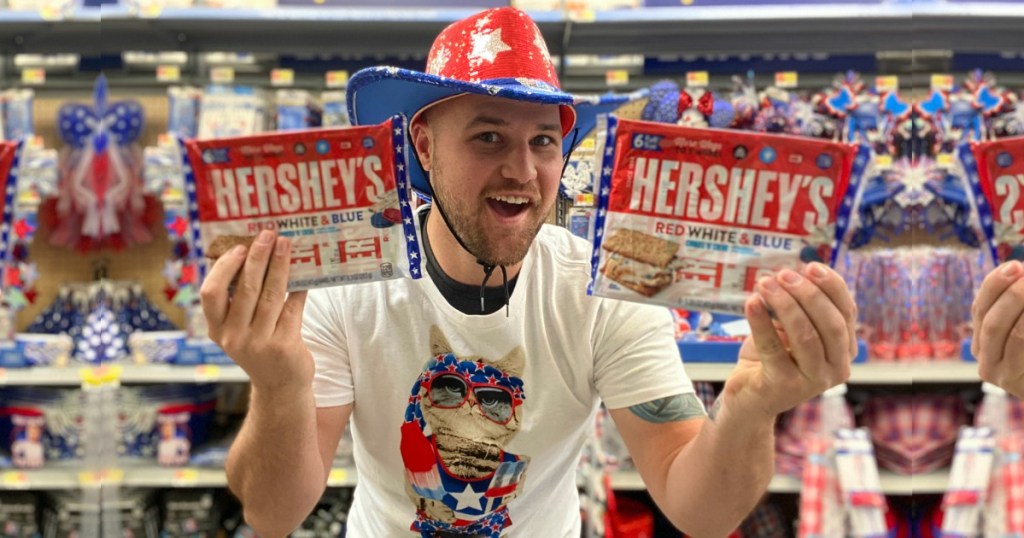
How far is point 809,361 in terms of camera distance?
1086mm

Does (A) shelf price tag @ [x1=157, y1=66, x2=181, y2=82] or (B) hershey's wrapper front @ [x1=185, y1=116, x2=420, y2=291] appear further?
(A) shelf price tag @ [x1=157, y1=66, x2=181, y2=82]

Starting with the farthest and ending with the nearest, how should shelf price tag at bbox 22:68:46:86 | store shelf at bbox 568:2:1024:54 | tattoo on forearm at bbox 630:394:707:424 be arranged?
shelf price tag at bbox 22:68:46:86, store shelf at bbox 568:2:1024:54, tattoo on forearm at bbox 630:394:707:424

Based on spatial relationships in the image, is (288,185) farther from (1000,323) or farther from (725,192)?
(1000,323)

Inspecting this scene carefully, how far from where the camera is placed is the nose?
1.40 meters

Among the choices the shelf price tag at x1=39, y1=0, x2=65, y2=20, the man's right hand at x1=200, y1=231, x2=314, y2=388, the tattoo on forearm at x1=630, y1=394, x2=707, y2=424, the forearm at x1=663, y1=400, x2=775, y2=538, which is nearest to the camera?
the man's right hand at x1=200, y1=231, x2=314, y2=388

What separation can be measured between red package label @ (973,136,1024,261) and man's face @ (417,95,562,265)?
0.66 metres

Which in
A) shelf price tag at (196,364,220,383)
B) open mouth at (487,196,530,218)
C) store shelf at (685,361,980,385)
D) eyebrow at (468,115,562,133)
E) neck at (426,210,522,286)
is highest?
eyebrow at (468,115,562,133)

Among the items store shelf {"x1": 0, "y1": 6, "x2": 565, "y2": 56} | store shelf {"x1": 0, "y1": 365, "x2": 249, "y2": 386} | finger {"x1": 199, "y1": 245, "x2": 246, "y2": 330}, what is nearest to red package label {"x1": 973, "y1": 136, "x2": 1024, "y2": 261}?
finger {"x1": 199, "y1": 245, "x2": 246, "y2": 330}

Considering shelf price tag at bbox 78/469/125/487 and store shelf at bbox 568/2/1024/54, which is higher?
store shelf at bbox 568/2/1024/54

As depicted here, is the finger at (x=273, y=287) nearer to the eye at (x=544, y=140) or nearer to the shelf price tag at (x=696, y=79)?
the eye at (x=544, y=140)

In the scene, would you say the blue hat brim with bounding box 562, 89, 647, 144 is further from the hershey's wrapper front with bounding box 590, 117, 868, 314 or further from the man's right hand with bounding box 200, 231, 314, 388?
the man's right hand with bounding box 200, 231, 314, 388

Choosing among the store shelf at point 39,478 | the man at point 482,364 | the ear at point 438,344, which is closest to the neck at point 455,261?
the man at point 482,364

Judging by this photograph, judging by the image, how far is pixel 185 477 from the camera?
3297 millimetres

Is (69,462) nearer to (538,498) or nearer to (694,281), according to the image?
(538,498)
